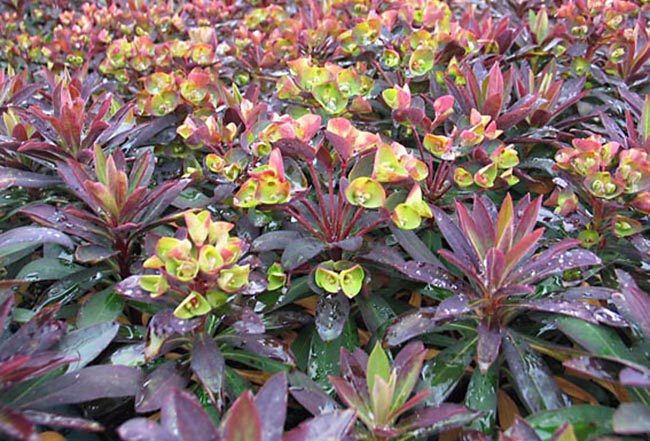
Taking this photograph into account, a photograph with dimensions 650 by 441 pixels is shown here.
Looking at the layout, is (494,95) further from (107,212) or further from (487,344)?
(107,212)

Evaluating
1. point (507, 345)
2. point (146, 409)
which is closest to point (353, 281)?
point (507, 345)

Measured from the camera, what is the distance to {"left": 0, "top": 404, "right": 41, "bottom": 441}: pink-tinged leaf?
847 mm

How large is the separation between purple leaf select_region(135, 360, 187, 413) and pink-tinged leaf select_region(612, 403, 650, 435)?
76cm

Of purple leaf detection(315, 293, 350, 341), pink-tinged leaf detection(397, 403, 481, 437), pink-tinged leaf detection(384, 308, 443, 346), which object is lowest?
pink-tinged leaf detection(397, 403, 481, 437)

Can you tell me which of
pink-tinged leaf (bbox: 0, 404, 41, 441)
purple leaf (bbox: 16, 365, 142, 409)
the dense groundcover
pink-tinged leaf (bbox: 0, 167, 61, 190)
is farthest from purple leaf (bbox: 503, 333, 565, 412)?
pink-tinged leaf (bbox: 0, 167, 61, 190)

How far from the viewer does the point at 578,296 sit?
1227 mm

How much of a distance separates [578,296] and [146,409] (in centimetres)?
89

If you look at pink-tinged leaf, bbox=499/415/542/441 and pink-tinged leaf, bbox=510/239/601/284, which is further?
pink-tinged leaf, bbox=510/239/601/284

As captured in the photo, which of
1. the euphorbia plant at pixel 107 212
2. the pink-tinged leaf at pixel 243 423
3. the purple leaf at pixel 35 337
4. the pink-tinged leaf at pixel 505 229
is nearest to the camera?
the pink-tinged leaf at pixel 243 423

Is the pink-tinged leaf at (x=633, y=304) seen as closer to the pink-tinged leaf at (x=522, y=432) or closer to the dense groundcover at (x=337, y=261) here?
the dense groundcover at (x=337, y=261)

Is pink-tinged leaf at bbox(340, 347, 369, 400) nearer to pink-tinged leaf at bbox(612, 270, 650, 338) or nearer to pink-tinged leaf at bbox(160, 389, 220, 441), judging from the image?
pink-tinged leaf at bbox(160, 389, 220, 441)

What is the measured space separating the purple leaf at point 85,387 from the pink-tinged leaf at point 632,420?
2.76ft

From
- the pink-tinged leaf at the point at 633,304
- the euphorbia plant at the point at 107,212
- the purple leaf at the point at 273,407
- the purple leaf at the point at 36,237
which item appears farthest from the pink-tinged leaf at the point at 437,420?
the purple leaf at the point at 36,237

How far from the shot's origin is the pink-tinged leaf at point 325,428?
2.96 feet
